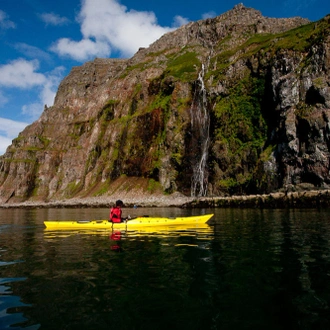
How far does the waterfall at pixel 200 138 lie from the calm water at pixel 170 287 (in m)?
61.9

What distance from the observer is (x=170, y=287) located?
8.27 metres

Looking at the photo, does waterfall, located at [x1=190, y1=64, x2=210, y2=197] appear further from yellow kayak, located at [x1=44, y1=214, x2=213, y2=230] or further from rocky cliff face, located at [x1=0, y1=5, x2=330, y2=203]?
yellow kayak, located at [x1=44, y1=214, x2=213, y2=230]

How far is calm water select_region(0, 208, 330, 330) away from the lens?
6230 millimetres

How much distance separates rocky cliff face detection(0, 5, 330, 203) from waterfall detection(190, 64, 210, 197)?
33 centimetres

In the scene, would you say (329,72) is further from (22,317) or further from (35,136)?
(35,136)

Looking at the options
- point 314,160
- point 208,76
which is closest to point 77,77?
point 208,76

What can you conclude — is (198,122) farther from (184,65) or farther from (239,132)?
(184,65)

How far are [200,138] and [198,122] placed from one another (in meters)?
5.35

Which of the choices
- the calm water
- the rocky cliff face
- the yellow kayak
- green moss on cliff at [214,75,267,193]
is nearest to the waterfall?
the rocky cliff face

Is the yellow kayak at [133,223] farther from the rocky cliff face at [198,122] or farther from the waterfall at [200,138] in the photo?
the waterfall at [200,138]

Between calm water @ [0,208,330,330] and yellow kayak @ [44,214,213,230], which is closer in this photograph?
calm water @ [0,208,330,330]

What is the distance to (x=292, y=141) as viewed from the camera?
5728 cm

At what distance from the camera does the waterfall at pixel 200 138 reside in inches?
3022

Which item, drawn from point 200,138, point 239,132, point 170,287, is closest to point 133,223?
point 170,287
